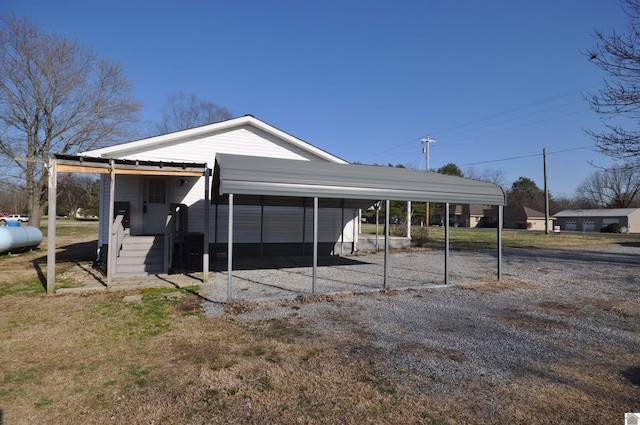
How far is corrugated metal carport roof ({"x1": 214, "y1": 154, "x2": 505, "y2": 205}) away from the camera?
680cm

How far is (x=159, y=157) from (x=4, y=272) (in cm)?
531

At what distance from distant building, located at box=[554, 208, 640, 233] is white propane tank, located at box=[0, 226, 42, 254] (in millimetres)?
55563

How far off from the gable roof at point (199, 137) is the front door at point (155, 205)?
44.2 inches

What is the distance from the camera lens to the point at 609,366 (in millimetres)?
4000

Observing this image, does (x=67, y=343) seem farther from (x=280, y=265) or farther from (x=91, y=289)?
(x=280, y=265)

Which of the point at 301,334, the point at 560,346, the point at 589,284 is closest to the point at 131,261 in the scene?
the point at 301,334

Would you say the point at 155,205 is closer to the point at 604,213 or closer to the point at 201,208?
the point at 201,208

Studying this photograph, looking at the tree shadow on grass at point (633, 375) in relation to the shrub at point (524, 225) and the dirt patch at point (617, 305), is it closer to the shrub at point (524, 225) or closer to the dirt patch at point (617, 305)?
the dirt patch at point (617, 305)

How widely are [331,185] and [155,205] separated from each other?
285 inches

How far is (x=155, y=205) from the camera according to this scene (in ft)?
38.7

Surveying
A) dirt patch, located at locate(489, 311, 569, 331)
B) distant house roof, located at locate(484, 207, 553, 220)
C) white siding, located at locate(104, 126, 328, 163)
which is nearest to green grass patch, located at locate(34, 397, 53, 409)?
dirt patch, located at locate(489, 311, 569, 331)

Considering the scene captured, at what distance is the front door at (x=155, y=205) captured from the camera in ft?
38.2

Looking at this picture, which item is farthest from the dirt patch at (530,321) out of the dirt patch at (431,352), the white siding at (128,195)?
the white siding at (128,195)

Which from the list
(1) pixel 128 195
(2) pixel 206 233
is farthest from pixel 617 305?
(1) pixel 128 195
